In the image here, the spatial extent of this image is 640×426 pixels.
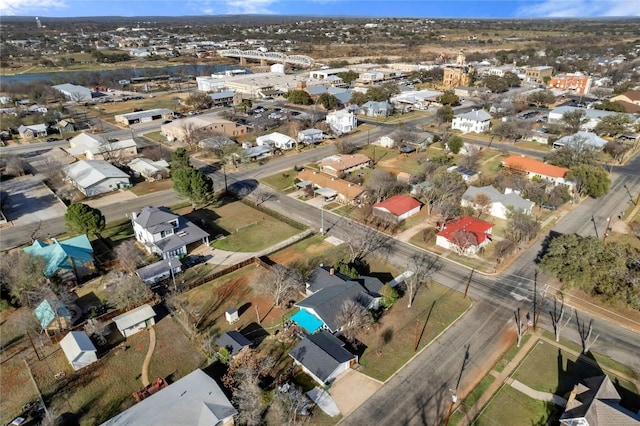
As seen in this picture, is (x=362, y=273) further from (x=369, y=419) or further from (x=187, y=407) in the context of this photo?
(x=187, y=407)

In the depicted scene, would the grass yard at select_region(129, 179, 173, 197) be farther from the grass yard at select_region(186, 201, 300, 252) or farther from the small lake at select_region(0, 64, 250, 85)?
the small lake at select_region(0, 64, 250, 85)

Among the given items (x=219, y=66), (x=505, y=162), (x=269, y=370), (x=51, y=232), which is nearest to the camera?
(x=269, y=370)

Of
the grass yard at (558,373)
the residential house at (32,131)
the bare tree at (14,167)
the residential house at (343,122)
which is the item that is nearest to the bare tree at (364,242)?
the grass yard at (558,373)

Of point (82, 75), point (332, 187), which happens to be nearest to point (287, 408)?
point (332, 187)

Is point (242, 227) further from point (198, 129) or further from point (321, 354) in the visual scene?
point (198, 129)

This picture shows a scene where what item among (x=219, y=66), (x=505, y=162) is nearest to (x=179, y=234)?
(x=505, y=162)

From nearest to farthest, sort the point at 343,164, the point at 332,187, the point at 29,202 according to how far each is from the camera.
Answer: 1. the point at 29,202
2. the point at 332,187
3. the point at 343,164

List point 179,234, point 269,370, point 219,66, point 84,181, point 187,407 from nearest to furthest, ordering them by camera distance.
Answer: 1. point 187,407
2. point 269,370
3. point 179,234
4. point 84,181
5. point 219,66
